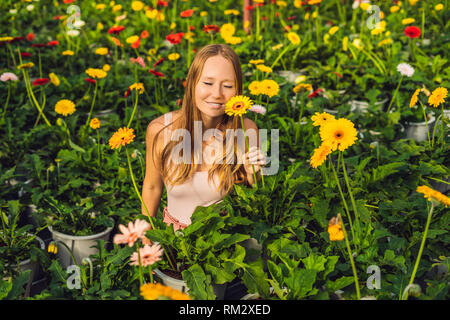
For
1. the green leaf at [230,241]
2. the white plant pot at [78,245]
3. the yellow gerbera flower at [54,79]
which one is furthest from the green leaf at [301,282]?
the yellow gerbera flower at [54,79]

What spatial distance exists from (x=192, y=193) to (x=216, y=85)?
540 millimetres

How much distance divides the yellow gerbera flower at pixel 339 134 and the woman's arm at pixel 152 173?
2.93 feet

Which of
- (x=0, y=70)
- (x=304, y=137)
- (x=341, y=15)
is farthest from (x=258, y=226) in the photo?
(x=341, y=15)

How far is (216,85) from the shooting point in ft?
5.78

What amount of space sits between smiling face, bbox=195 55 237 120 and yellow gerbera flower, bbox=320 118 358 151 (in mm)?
559

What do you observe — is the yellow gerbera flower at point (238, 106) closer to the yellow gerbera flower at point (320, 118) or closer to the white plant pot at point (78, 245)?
the yellow gerbera flower at point (320, 118)

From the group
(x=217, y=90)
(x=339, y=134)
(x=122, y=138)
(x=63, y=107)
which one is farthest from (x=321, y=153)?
(x=63, y=107)

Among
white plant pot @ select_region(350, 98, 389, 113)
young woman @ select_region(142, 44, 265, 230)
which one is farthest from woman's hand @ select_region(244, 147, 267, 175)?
white plant pot @ select_region(350, 98, 389, 113)

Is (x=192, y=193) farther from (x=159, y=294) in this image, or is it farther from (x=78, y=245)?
(x=159, y=294)

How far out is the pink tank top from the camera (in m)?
1.99

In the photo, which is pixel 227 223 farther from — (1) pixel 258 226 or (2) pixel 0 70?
(2) pixel 0 70

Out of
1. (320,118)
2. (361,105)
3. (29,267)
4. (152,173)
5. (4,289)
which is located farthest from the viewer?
(361,105)

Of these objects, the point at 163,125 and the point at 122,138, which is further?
the point at 163,125

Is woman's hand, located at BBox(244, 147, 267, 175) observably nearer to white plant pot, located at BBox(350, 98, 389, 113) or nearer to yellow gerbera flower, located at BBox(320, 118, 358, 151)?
yellow gerbera flower, located at BBox(320, 118, 358, 151)
